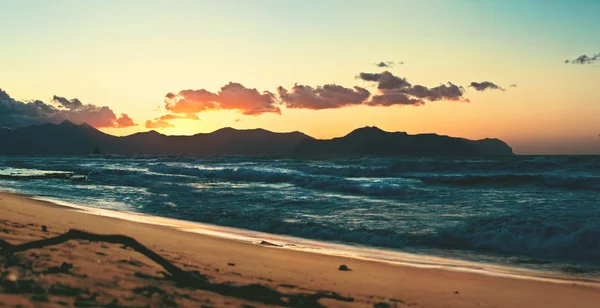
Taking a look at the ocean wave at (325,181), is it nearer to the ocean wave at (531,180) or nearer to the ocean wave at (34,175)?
the ocean wave at (531,180)

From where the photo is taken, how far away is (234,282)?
549 cm

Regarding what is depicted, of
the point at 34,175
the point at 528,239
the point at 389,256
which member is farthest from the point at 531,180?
the point at 34,175

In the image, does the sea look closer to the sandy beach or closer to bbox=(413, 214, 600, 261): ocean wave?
bbox=(413, 214, 600, 261): ocean wave

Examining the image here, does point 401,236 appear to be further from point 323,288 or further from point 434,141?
point 434,141

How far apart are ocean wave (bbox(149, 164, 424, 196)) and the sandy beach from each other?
51.8 ft

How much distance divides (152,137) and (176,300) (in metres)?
183

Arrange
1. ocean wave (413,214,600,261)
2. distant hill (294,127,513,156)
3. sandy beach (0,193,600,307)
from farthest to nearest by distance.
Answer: distant hill (294,127,513,156)
ocean wave (413,214,600,261)
sandy beach (0,193,600,307)

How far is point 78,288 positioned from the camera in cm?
439

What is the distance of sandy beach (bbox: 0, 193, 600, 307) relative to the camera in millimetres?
4332

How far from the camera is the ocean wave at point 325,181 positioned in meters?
24.4

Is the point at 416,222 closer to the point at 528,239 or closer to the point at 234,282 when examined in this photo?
the point at 528,239

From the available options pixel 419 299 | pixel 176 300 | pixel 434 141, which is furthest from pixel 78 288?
pixel 434 141

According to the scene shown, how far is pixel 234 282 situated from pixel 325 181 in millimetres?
22920

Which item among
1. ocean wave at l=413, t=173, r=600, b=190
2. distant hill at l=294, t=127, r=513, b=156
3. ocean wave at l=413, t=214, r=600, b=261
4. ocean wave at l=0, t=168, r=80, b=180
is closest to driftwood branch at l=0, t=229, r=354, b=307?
ocean wave at l=413, t=214, r=600, b=261
